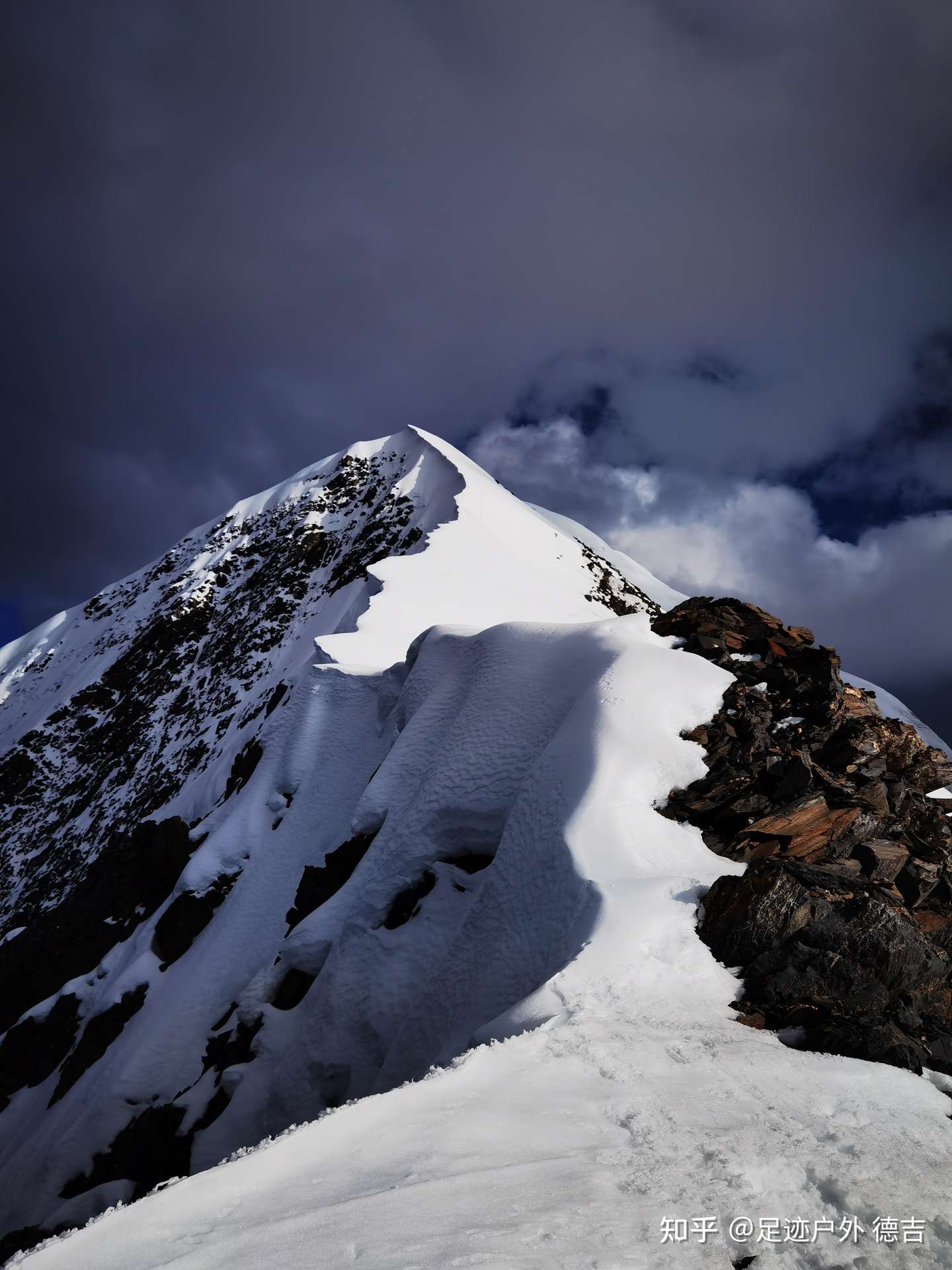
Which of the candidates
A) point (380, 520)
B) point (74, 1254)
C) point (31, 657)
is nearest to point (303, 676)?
point (74, 1254)

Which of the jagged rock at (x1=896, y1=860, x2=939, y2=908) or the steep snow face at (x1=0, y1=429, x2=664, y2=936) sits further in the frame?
the steep snow face at (x1=0, y1=429, x2=664, y2=936)

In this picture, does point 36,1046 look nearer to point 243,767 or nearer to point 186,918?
point 186,918

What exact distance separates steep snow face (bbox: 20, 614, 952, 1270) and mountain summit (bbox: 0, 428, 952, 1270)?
0.10ft

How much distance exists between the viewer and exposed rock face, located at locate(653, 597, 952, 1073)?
745 cm

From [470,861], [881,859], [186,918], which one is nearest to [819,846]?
[881,859]

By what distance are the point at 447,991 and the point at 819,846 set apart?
20.2ft

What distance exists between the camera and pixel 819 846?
396 inches

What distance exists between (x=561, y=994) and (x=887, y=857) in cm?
651

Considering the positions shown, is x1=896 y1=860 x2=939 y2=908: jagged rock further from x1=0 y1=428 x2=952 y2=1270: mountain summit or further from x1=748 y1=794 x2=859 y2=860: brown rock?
x1=748 y1=794 x2=859 y2=860: brown rock

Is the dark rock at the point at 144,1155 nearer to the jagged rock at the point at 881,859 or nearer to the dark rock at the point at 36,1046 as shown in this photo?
the dark rock at the point at 36,1046

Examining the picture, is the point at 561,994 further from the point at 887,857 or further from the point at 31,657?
the point at 31,657

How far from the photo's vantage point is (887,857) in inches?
397

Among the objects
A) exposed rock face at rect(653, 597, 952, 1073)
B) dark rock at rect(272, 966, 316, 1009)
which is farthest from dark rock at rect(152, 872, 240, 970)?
exposed rock face at rect(653, 597, 952, 1073)

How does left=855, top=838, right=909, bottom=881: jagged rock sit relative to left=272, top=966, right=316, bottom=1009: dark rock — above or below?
above
